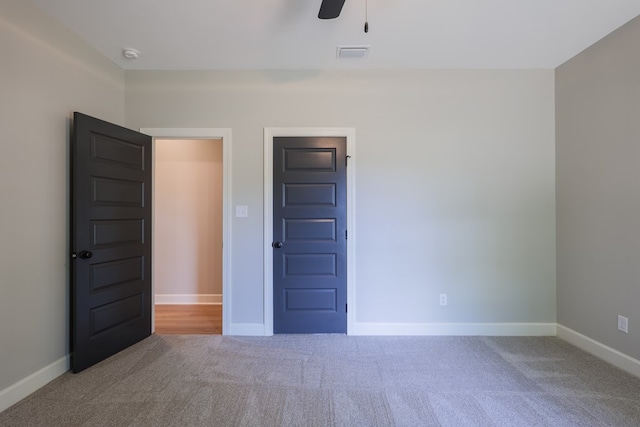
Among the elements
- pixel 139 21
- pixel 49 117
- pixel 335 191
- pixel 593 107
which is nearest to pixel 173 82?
pixel 139 21

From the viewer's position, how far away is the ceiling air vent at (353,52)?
2.60m

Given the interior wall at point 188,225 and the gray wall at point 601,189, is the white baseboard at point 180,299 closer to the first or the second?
the interior wall at point 188,225

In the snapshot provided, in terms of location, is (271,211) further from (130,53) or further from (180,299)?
(180,299)

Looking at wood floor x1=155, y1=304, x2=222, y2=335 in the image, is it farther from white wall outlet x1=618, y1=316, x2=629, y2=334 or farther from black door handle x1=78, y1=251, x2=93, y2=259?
white wall outlet x1=618, y1=316, x2=629, y2=334

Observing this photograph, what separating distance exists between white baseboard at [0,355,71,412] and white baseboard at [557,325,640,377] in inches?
176

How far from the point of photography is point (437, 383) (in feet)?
6.97

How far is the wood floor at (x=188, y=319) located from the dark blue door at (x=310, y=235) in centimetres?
85

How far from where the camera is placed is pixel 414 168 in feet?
9.80

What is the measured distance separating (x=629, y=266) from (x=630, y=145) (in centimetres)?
96

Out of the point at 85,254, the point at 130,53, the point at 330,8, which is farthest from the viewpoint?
the point at 130,53

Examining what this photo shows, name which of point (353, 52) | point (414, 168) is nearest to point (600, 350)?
point (414, 168)

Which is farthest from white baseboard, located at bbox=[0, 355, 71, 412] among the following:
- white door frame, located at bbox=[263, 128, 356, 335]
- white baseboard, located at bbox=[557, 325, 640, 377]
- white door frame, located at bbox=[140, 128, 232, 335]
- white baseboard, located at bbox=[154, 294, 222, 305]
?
white baseboard, located at bbox=[557, 325, 640, 377]

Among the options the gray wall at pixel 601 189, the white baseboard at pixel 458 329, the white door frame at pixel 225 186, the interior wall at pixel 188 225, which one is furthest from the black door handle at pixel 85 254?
the gray wall at pixel 601 189

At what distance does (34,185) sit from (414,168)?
127 inches
